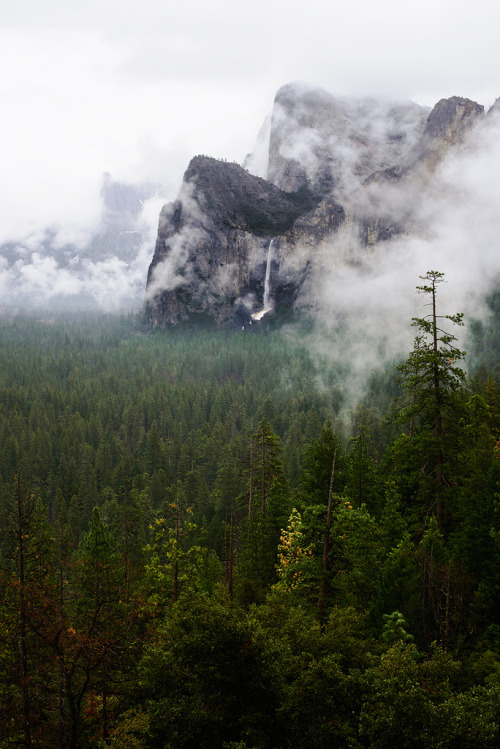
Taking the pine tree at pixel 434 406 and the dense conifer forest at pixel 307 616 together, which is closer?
the dense conifer forest at pixel 307 616

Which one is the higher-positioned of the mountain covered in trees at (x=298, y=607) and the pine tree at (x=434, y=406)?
the pine tree at (x=434, y=406)

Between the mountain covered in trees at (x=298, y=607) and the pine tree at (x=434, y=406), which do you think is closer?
the mountain covered in trees at (x=298, y=607)

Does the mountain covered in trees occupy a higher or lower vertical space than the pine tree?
lower

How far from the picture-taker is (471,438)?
2858 centimetres

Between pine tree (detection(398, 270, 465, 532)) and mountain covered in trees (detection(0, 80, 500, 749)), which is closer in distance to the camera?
mountain covered in trees (detection(0, 80, 500, 749))

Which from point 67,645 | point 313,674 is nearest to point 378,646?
point 313,674

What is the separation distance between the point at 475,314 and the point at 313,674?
474ft

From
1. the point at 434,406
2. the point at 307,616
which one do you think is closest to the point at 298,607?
the point at 307,616

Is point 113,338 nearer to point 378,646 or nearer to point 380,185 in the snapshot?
point 380,185

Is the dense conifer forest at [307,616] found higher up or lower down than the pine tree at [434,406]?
lower down

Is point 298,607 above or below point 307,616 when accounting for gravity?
above

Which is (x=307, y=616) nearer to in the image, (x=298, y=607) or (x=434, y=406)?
(x=298, y=607)

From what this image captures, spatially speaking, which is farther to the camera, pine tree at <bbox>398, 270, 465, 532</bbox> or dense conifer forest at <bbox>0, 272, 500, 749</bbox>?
pine tree at <bbox>398, 270, 465, 532</bbox>

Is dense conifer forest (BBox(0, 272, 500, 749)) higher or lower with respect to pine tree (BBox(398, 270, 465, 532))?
lower
